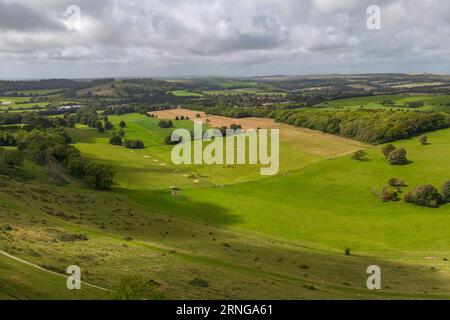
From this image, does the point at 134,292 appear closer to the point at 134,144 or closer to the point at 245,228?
the point at 245,228

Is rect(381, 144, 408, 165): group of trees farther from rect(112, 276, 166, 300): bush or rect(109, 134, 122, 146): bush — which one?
rect(109, 134, 122, 146): bush

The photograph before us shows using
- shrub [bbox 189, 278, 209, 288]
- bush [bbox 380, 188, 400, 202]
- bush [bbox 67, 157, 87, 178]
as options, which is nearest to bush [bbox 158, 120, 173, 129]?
bush [bbox 67, 157, 87, 178]

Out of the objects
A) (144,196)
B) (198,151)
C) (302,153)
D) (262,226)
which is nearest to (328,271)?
(262,226)

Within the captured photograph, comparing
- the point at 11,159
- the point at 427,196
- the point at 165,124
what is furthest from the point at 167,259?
the point at 165,124

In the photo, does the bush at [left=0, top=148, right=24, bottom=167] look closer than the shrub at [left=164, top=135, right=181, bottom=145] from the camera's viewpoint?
Yes

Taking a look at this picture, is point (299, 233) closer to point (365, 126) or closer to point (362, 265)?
point (362, 265)

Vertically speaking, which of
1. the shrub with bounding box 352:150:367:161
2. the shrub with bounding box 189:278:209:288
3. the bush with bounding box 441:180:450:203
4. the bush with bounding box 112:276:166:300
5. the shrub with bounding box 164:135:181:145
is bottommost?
the bush with bounding box 441:180:450:203
